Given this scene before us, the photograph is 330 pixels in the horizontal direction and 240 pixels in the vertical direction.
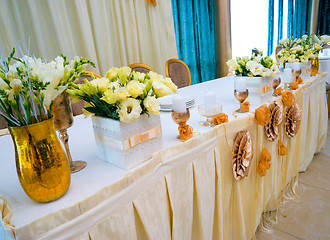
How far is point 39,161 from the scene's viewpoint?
19.2 inches

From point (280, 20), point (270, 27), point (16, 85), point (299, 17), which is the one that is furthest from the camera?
point (299, 17)

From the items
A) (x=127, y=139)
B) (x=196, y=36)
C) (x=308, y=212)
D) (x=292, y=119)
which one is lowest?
(x=308, y=212)

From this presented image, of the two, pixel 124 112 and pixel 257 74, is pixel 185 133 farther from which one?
pixel 257 74

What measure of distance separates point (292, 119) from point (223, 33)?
2.85m

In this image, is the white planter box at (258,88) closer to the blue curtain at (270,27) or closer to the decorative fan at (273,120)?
the decorative fan at (273,120)

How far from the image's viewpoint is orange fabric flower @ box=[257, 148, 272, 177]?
1117 mm

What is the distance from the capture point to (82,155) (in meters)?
0.77

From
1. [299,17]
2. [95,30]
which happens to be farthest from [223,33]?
[299,17]

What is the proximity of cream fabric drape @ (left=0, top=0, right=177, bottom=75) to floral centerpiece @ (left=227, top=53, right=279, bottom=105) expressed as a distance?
1748mm

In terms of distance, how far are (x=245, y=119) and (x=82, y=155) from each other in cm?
70

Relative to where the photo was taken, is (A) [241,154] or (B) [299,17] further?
(B) [299,17]

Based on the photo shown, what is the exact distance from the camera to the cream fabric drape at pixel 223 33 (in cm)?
371

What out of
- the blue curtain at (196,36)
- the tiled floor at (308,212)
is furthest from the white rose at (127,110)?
the blue curtain at (196,36)

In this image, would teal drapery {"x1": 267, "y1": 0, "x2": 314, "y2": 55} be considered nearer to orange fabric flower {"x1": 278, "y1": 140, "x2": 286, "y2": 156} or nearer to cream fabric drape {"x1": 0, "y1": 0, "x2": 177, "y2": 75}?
cream fabric drape {"x1": 0, "y1": 0, "x2": 177, "y2": 75}
